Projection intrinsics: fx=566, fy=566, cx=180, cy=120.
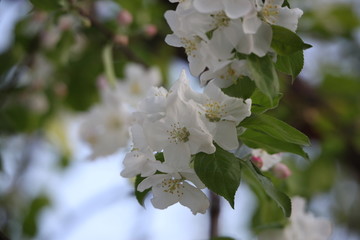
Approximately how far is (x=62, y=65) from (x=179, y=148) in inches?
61.4

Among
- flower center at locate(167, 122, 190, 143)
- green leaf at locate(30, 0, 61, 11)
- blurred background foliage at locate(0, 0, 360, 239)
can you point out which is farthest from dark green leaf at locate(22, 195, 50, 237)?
flower center at locate(167, 122, 190, 143)

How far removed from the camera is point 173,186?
3.52 ft

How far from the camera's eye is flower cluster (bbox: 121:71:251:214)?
1.00 meters

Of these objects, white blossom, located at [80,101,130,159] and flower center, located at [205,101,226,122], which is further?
white blossom, located at [80,101,130,159]

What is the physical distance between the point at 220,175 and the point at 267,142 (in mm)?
178

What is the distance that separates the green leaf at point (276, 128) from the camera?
3.29ft

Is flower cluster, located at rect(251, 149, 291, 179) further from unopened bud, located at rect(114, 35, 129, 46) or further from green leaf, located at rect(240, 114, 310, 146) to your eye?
unopened bud, located at rect(114, 35, 129, 46)

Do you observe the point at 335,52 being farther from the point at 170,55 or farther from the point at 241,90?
the point at 241,90

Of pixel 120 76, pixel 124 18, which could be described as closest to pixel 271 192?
pixel 124 18

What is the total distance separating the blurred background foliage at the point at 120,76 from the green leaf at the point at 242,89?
2.83 feet

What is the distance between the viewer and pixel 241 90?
3.34 ft

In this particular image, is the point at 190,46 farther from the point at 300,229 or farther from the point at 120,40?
the point at 120,40

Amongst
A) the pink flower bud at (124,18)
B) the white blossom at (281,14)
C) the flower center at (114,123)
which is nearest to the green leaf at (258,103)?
the white blossom at (281,14)

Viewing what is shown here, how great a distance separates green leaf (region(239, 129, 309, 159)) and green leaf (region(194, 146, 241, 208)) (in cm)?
13
